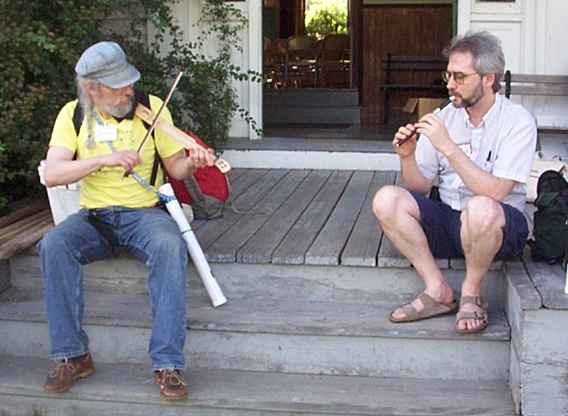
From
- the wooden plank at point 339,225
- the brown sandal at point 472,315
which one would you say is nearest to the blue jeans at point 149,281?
the wooden plank at point 339,225

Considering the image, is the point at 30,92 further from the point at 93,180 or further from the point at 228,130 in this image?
the point at 228,130

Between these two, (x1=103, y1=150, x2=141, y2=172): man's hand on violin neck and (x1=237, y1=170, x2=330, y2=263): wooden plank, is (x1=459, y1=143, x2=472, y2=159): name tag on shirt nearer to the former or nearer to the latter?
(x1=237, y1=170, x2=330, y2=263): wooden plank

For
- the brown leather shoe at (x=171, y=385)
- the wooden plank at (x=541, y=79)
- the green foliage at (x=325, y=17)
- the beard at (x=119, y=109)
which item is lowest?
the brown leather shoe at (x=171, y=385)

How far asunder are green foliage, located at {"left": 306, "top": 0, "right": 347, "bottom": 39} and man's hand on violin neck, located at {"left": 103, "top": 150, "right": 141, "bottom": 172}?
9333mm

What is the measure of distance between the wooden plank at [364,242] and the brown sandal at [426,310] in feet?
0.84

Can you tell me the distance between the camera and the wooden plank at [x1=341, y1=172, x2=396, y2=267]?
3.44 metres

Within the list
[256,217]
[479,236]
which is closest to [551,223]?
[479,236]

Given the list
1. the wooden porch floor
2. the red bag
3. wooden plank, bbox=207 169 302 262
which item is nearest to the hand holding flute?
the wooden porch floor

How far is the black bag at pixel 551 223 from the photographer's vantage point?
3137 millimetres

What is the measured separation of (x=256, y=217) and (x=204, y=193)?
26 cm

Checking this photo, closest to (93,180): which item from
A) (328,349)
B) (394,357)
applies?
(328,349)

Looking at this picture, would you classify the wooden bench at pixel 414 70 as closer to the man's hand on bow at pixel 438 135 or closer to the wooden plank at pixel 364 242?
the wooden plank at pixel 364 242

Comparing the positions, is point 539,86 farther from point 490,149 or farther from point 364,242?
point 490,149

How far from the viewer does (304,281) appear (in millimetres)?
3506
